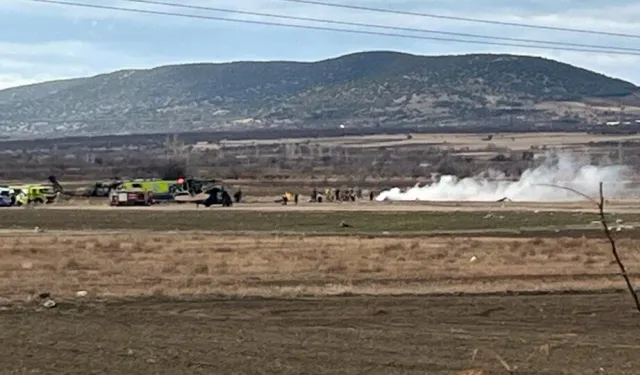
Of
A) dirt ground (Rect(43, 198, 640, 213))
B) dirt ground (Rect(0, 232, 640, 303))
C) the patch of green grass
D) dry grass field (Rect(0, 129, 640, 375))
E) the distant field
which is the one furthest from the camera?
dirt ground (Rect(43, 198, 640, 213))

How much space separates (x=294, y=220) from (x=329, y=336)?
187 feet

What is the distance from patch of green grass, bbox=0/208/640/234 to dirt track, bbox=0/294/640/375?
38.4m

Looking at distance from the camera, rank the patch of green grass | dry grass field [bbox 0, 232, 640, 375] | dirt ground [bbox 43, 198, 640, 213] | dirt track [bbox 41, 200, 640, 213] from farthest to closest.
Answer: dirt track [bbox 41, 200, 640, 213] < dirt ground [bbox 43, 198, 640, 213] < the patch of green grass < dry grass field [bbox 0, 232, 640, 375]

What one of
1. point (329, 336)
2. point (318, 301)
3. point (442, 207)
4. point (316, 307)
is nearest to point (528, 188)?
point (442, 207)

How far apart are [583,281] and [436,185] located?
9843 cm

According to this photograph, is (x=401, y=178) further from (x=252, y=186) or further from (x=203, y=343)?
(x=203, y=343)

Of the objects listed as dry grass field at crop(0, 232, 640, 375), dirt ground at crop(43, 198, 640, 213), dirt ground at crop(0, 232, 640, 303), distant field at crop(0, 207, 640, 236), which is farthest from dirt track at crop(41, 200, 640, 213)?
dry grass field at crop(0, 232, 640, 375)

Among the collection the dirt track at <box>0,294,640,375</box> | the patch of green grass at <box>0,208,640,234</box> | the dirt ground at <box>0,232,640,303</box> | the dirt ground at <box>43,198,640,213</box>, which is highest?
the dirt track at <box>0,294,640,375</box>

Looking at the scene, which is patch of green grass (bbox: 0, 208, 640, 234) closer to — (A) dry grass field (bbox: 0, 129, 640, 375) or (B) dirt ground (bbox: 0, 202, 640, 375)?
(A) dry grass field (bbox: 0, 129, 640, 375)

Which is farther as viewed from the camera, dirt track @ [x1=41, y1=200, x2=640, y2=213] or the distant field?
dirt track @ [x1=41, y1=200, x2=640, y2=213]

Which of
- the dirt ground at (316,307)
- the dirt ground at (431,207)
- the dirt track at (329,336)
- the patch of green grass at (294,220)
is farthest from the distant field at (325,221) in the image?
the dirt track at (329,336)

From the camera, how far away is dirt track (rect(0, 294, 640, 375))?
21.4 meters

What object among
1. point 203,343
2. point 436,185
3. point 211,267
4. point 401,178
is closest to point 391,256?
point 211,267

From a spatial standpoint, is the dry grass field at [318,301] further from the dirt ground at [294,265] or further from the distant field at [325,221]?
the distant field at [325,221]
